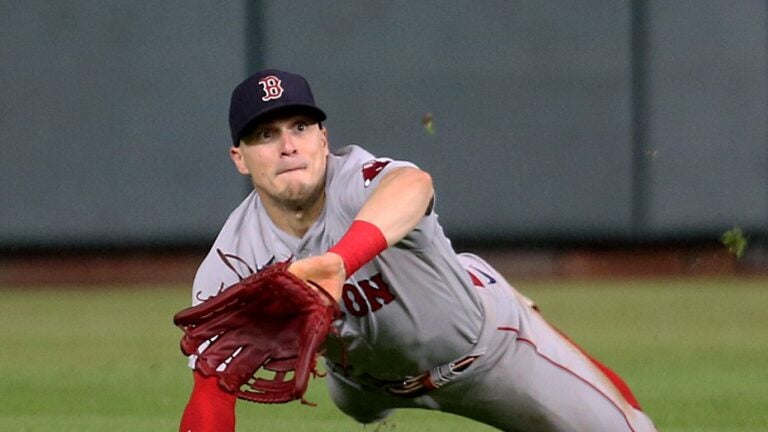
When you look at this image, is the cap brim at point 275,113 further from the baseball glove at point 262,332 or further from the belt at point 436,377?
the belt at point 436,377

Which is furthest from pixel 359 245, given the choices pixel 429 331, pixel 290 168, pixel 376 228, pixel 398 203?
pixel 429 331

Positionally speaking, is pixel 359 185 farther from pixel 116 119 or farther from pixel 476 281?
pixel 116 119

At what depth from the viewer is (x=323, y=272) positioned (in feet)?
12.2

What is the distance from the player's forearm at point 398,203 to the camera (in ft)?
12.7

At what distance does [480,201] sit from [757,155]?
1971 mm

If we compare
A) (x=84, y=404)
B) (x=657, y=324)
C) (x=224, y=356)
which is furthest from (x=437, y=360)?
(x=657, y=324)

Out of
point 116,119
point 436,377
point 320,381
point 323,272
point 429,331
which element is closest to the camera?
point 323,272

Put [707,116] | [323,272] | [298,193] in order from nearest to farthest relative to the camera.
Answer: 1. [323,272]
2. [298,193]
3. [707,116]

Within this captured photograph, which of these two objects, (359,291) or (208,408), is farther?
(359,291)

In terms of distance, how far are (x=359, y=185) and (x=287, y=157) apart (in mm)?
213

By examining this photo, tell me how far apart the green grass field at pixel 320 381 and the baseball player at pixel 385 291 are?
4.04 feet

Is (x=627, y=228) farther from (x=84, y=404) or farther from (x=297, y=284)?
(x=297, y=284)

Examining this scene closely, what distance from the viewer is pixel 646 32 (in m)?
10.8

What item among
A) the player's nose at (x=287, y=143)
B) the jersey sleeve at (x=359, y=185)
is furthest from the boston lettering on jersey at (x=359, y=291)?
the player's nose at (x=287, y=143)
